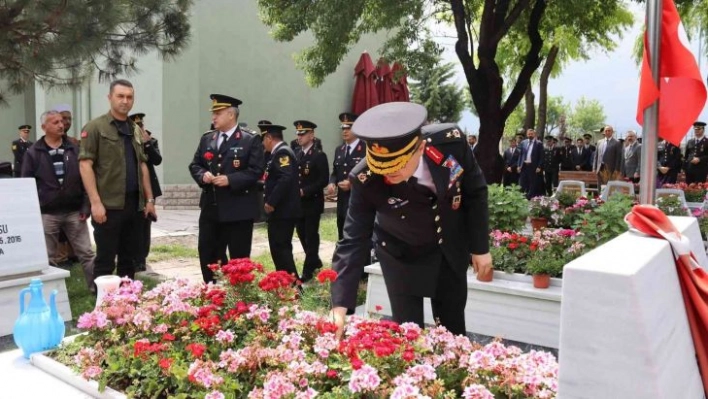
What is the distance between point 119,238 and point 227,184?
1.15m

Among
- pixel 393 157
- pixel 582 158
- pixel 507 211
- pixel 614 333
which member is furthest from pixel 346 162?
pixel 582 158

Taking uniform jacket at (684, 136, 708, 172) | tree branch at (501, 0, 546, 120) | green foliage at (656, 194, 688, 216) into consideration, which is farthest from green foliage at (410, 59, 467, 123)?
green foliage at (656, 194, 688, 216)


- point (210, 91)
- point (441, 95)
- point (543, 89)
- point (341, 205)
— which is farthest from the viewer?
point (441, 95)

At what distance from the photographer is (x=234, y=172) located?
5316 mm

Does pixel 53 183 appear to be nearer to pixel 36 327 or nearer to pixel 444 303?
pixel 36 327

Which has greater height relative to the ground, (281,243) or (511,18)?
(511,18)

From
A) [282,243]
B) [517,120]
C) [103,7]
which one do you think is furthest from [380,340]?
[517,120]

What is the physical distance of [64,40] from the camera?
262 inches

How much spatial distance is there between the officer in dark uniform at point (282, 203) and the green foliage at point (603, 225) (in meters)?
2.78

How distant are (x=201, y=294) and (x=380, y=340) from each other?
1303 millimetres

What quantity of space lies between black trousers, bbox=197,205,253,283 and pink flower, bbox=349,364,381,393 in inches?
137

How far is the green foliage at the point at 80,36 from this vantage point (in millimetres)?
6375

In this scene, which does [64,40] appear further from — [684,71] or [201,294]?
[684,71]

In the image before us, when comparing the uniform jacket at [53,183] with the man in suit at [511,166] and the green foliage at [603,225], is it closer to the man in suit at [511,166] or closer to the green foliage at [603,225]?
the green foliage at [603,225]
